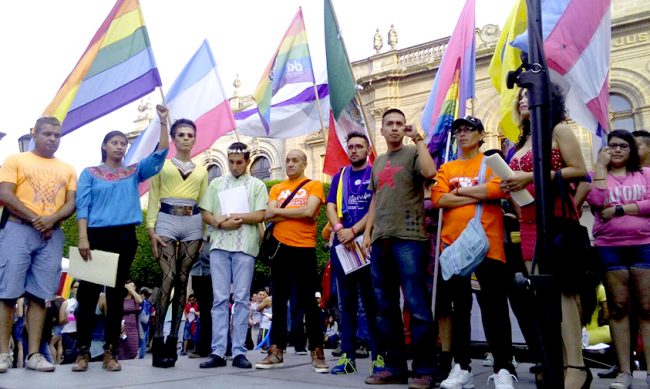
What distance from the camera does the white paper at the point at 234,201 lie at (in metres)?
5.38

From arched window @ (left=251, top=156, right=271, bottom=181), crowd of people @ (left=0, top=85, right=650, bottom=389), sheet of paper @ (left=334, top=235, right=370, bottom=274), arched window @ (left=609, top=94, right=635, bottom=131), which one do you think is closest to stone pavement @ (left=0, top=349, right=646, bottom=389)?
crowd of people @ (left=0, top=85, right=650, bottom=389)

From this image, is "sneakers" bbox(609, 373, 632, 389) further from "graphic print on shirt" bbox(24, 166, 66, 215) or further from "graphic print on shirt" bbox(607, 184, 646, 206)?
"graphic print on shirt" bbox(24, 166, 66, 215)

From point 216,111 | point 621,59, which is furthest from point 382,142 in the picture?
point 216,111

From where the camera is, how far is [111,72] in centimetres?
600

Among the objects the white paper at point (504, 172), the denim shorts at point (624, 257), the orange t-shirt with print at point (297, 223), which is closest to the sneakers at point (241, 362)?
the orange t-shirt with print at point (297, 223)

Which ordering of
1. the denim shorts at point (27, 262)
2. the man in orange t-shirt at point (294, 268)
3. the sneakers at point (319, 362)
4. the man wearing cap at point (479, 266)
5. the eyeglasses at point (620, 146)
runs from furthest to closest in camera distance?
1. the man in orange t-shirt at point (294, 268)
2. the sneakers at point (319, 362)
3. the denim shorts at point (27, 262)
4. the eyeglasses at point (620, 146)
5. the man wearing cap at point (479, 266)

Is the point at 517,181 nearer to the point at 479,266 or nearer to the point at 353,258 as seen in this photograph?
the point at 479,266

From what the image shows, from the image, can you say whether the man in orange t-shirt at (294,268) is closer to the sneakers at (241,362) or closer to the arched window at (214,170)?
the sneakers at (241,362)

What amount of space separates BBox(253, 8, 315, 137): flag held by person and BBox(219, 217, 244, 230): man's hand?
3210 mm

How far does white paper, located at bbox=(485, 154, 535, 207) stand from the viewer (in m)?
3.39

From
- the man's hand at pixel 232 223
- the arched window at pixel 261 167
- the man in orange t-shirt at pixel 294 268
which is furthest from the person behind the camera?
the arched window at pixel 261 167

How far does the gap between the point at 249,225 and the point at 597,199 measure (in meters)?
2.80

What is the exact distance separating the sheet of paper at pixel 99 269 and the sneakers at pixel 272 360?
4.41 ft

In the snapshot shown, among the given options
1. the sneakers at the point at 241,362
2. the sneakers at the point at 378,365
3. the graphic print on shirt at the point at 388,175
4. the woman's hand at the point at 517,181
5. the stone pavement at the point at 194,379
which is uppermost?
the graphic print on shirt at the point at 388,175
